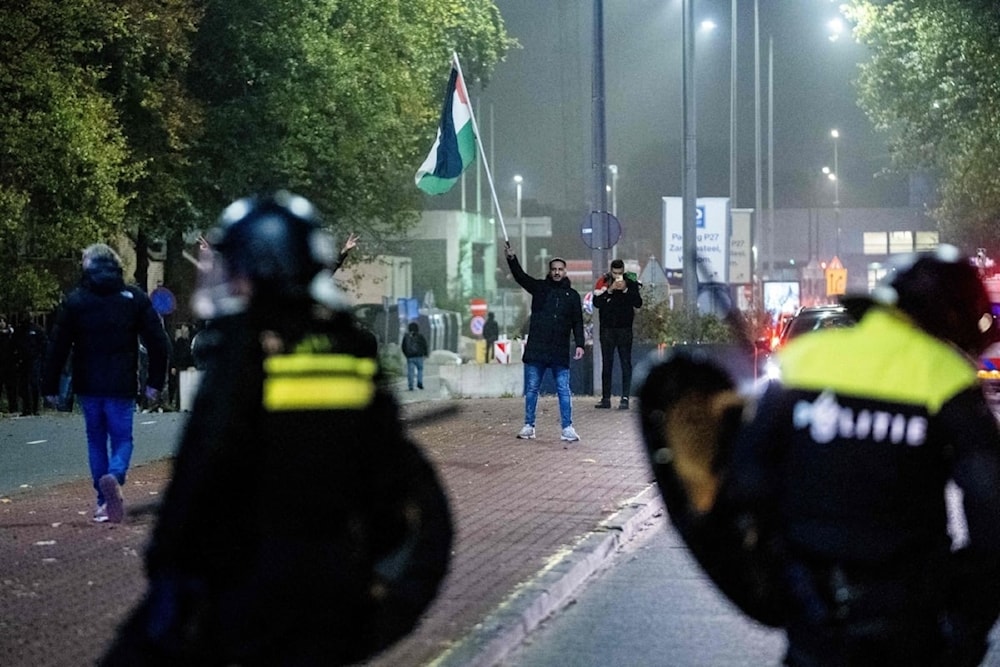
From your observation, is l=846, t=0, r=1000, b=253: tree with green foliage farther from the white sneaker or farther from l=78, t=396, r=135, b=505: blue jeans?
l=78, t=396, r=135, b=505: blue jeans

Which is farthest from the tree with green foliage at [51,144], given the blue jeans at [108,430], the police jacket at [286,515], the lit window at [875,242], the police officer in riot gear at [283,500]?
the lit window at [875,242]

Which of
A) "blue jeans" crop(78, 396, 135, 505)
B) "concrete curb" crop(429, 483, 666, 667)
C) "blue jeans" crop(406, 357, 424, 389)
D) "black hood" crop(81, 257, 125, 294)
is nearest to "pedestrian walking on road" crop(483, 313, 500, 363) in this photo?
"blue jeans" crop(406, 357, 424, 389)

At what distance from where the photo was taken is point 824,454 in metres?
3.74

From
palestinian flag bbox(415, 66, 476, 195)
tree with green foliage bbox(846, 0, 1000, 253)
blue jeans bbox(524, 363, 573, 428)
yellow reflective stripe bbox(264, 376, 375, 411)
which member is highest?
tree with green foliage bbox(846, 0, 1000, 253)

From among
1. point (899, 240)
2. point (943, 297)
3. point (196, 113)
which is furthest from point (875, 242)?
point (943, 297)

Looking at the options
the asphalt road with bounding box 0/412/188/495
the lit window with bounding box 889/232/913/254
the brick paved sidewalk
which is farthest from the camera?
the lit window with bounding box 889/232/913/254

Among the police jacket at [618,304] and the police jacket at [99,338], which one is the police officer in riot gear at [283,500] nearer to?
the police jacket at [99,338]

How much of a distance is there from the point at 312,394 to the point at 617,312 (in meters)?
18.0

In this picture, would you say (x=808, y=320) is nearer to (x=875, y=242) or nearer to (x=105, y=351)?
(x=105, y=351)

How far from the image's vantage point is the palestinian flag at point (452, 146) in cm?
2125

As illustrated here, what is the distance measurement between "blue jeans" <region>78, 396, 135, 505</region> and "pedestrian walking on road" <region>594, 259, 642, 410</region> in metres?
11.3

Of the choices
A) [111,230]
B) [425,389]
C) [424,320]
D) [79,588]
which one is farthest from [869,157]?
[79,588]

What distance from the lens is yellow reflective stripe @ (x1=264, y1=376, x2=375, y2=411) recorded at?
344 cm

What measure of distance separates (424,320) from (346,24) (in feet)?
48.6
